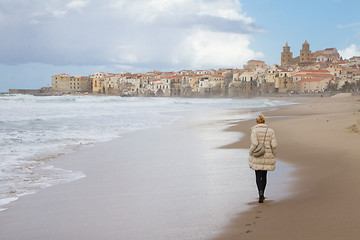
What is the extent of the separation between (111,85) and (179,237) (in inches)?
6181

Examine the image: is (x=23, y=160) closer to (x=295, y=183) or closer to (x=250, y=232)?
(x=295, y=183)

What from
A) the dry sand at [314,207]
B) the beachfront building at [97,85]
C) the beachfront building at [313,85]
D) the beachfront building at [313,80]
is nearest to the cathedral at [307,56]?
the beachfront building at [313,80]

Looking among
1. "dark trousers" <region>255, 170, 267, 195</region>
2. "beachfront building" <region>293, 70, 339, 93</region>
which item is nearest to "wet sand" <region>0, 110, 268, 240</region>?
"dark trousers" <region>255, 170, 267, 195</region>

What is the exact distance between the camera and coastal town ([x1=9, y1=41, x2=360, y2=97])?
111 m

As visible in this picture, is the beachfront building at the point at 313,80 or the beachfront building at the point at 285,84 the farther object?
the beachfront building at the point at 285,84

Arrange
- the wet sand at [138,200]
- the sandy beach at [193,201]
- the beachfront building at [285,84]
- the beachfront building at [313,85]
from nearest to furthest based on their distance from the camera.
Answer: the sandy beach at [193,201]
the wet sand at [138,200]
the beachfront building at [313,85]
the beachfront building at [285,84]

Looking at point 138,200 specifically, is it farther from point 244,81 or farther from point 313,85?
point 244,81

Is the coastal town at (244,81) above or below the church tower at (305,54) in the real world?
below

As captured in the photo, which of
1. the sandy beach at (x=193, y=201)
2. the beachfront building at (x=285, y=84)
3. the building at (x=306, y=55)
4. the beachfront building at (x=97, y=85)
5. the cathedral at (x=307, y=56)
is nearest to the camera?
the sandy beach at (x=193, y=201)

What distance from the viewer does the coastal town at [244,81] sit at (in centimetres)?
11069

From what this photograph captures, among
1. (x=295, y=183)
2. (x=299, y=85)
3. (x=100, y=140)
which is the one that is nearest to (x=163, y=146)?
(x=100, y=140)

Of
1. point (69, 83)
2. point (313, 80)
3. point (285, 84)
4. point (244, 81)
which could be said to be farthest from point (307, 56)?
point (69, 83)

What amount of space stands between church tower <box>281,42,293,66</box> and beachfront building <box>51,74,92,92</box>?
8708cm

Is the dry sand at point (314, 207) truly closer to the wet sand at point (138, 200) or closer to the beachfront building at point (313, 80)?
the wet sand at point (138, 200)
